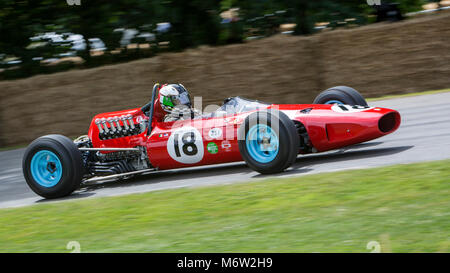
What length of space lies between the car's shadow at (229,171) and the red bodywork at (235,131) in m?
0.29

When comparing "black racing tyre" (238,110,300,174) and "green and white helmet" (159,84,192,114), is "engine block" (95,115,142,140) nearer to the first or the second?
→ "green and white helmet" (159,84,192,114)

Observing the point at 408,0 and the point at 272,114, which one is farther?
the point at 408,0

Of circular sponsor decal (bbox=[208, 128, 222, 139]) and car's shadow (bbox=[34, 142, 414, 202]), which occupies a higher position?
circular sponsor decal (bbox=[208, 128, 222, 139])

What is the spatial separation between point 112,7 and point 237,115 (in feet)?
28.4

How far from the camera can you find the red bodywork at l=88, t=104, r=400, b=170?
699cm

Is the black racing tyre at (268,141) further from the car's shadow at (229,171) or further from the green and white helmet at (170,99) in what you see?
the green and white helmet at (170,99)

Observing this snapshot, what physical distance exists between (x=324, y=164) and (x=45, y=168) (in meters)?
3.45

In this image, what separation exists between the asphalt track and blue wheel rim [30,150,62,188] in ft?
0.82

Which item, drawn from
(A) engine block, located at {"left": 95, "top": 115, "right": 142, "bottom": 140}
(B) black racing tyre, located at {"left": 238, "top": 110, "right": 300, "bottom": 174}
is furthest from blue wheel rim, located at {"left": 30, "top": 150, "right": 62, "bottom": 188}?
(B) black racing tyre, located at {"left": 238, "top": 110, "right": 300, "bottom": 174}

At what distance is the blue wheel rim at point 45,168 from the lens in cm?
781

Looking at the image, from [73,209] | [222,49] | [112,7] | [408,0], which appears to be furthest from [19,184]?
[408,0]
